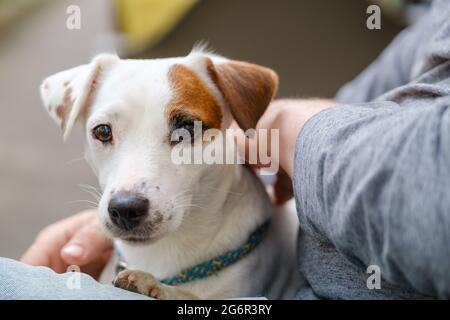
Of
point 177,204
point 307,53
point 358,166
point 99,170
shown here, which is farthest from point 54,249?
point 307,53

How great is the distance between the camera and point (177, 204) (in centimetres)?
93

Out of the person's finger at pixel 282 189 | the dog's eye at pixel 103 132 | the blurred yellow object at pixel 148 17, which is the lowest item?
the person's finger at pixel 282 189

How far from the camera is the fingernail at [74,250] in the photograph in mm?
1117

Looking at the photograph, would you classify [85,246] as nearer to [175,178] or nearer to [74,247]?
[74,247]

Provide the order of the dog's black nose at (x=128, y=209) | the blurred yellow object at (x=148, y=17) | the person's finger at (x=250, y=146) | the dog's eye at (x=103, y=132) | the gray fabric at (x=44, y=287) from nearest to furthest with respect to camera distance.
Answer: the gray fabric at (x=44, y=287) < the dog's black nose at (x=128, y=209) < the dog's eye at (x=103, y=132) < the person's finger at (x=250, y=146) < the blurred yellow object at (x=148, y=17)

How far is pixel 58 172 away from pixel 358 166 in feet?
6.11

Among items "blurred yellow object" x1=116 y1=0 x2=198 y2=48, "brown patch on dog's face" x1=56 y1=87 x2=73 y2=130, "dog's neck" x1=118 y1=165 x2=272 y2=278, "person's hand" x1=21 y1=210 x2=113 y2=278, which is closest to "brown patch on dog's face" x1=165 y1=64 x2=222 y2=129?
"dog's neck" x1=118 y1=165 x2=272 y2=278

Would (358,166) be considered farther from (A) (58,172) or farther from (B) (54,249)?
Answer: (A) (58,172)

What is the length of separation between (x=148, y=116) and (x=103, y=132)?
101 millimetres

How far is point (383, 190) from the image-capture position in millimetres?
598

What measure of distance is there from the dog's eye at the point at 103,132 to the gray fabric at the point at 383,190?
36 cm

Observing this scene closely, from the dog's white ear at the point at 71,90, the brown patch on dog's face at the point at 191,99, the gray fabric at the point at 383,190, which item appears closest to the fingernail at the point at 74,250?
the dog's white ear at the point at 71,90

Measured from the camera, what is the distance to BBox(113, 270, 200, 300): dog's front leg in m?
0.88

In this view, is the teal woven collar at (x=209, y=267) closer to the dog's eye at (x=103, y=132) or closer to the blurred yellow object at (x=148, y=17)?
the dog's eye at (x=103, y=132)
